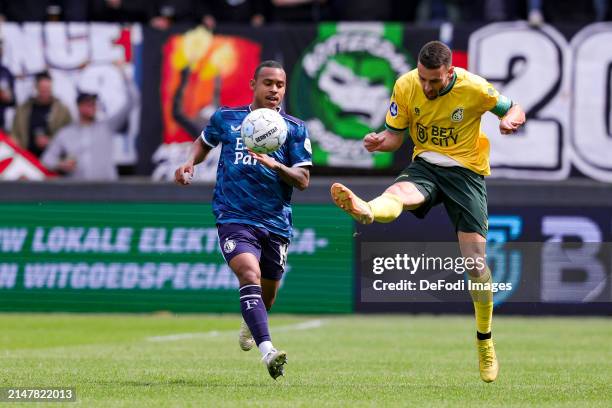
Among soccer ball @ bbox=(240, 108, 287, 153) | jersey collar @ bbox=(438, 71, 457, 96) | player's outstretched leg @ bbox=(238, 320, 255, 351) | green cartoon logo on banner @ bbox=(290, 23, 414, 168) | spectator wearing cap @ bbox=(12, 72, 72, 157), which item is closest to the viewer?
soccer ball @ bbox=(240, 108, 287, 153)

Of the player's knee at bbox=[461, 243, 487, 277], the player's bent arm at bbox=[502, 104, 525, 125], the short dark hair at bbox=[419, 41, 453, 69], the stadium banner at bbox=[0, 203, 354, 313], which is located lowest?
the stadium banner at bbox=[0, 203, 354, 313]

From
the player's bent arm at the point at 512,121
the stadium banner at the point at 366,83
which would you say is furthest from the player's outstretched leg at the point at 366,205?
the stadium banner at the point at 366,83

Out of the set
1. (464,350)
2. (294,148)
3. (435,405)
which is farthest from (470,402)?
(464,350)

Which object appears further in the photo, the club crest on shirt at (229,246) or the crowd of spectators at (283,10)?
the crowd of spectators at (283,10)

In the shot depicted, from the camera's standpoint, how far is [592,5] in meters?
20.9

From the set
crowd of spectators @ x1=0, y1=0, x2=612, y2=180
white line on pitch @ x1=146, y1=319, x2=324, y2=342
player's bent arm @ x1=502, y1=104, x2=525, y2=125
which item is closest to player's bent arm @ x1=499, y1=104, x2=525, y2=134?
player's bent arm @ x1=502, y1=104, x2=525, y2=125

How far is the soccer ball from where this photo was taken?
9.95 m

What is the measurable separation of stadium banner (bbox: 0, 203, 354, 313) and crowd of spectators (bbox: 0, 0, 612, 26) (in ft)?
10.4

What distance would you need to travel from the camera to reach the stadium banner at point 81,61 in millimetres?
20375

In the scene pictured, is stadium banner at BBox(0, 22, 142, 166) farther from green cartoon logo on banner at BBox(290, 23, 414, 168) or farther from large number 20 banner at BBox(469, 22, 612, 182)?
large number 20 banner at BBox(469, 22, 612, 182)

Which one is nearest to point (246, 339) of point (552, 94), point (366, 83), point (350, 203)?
point (350, 203)

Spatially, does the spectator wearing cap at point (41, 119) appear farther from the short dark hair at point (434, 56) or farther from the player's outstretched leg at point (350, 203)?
the player's outstretched leg at point (350, 203)

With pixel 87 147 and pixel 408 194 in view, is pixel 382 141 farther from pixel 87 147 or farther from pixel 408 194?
pixel 87 147

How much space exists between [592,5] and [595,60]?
4.35 ft
